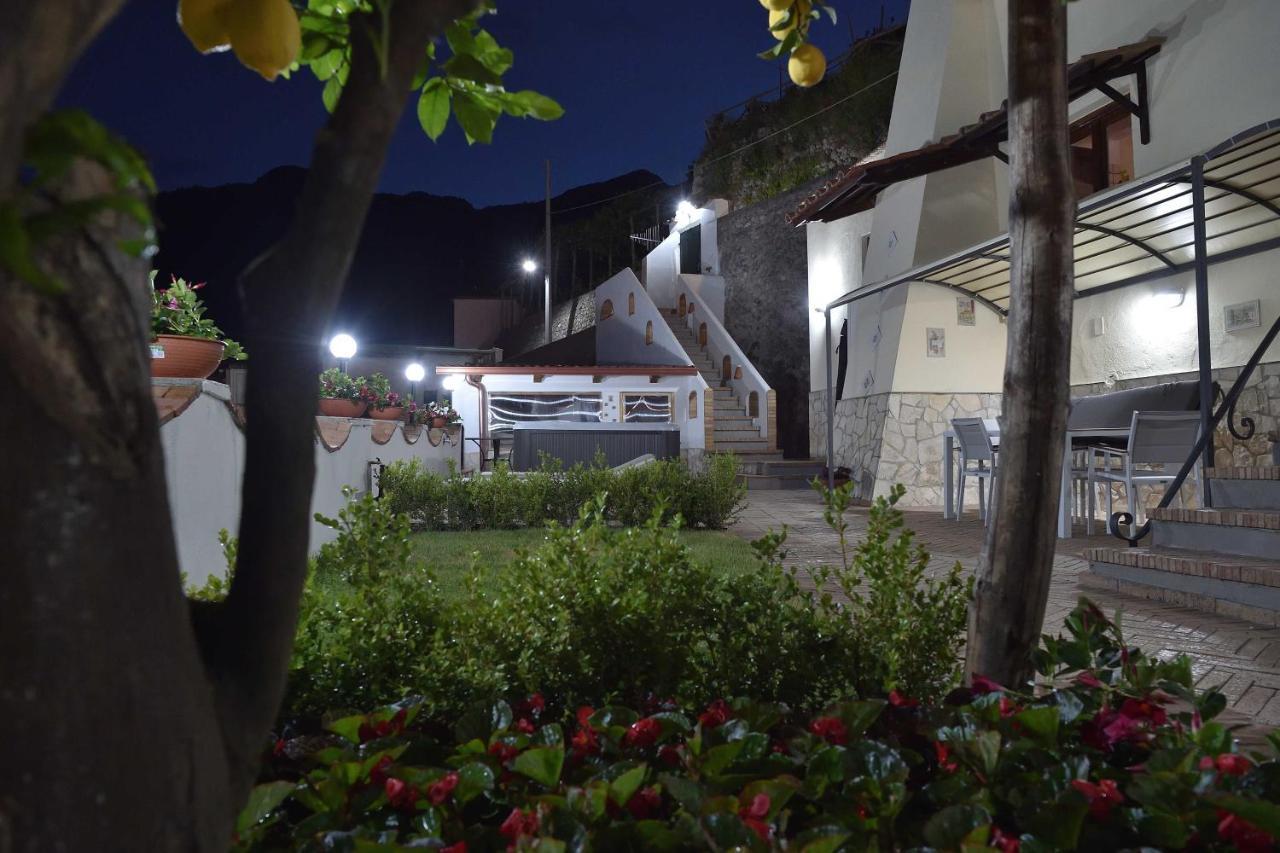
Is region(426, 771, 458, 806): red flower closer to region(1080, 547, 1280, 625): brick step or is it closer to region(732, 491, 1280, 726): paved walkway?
region(732, 491, 1280, 726): paved walkway

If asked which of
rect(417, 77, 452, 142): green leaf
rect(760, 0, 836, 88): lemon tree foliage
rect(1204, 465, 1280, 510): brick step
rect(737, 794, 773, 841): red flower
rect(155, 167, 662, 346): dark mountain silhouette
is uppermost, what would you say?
rect(155, 167, 662, 346): dark mountain silhouette

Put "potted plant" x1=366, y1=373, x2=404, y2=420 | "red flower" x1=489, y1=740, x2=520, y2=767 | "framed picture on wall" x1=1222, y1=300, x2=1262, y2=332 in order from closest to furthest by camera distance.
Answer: "red flower" x1=489, y1=740, x2=520, y2=767 → "framed picture on wall" x1=1222, y1=300, x2=1262, y2=332 → "potted plant" x1=366, y1=373, x2=404, y2=420

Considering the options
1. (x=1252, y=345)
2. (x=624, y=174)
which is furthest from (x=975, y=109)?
(x=624, y=174)

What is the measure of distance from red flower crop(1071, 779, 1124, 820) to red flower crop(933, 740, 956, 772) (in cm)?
19

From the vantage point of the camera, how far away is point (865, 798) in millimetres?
1158

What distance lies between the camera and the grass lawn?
5.29 metres

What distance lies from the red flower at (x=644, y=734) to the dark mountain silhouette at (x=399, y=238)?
43.0m

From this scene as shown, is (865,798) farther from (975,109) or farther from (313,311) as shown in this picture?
(975,109)

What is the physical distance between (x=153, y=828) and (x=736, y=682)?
5.03ft

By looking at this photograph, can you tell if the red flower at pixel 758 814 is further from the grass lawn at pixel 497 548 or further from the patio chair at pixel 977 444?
the patio chair at pixel 977 444

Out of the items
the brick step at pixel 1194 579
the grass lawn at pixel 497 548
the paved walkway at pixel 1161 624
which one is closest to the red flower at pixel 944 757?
the paved walkway at pixel 1161 624

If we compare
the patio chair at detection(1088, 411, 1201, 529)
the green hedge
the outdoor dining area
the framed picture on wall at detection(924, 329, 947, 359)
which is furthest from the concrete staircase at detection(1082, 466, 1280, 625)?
the framed picture on wall at detection(924, 329, 947, 359)

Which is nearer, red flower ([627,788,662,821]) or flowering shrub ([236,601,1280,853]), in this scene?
flowering shrub ([236,601,1280,853])

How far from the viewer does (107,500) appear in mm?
517
